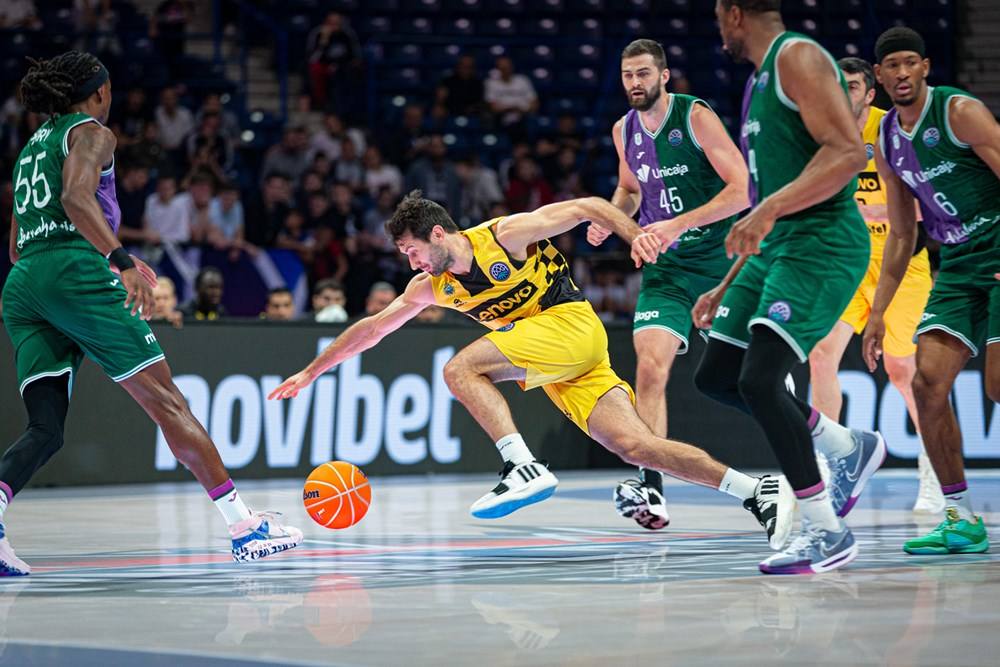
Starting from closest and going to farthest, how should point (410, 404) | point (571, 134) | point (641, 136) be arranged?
point (641, 136)
point (410, 404)
point (571, 134)

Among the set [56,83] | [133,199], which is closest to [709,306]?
[56,83]

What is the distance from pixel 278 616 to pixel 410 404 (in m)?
6.87

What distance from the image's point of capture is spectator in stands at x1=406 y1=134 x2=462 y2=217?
16.1 m

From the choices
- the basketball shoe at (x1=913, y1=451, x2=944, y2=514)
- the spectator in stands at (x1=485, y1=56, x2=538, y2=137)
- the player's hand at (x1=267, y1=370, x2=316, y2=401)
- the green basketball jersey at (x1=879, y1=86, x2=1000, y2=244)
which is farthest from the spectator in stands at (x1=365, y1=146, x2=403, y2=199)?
the green basketball jersey at (x1=879, y1=86, x2=1000, y2=244)

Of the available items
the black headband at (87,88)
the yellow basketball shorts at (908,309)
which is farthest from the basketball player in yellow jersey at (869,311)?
the black headband at (87,88)

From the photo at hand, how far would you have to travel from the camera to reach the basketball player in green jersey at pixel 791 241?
5.34 meters

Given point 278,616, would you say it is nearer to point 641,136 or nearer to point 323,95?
point 641,136

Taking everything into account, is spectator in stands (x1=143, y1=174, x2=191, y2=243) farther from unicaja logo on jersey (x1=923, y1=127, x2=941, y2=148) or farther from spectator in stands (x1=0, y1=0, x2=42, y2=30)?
unicaja logo on jersey (x1=923, y1=127, x2=941, y2=148)

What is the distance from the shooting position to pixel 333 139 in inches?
668

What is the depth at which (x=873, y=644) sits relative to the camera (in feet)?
13.8

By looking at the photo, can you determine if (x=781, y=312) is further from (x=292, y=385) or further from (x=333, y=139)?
(x=333, y=139)

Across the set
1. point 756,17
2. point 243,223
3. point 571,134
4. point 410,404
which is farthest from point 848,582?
point 571,134

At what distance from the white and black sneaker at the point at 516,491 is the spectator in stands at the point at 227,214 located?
864 cm

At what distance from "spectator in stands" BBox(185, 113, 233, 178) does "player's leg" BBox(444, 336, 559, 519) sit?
30.4 feet
